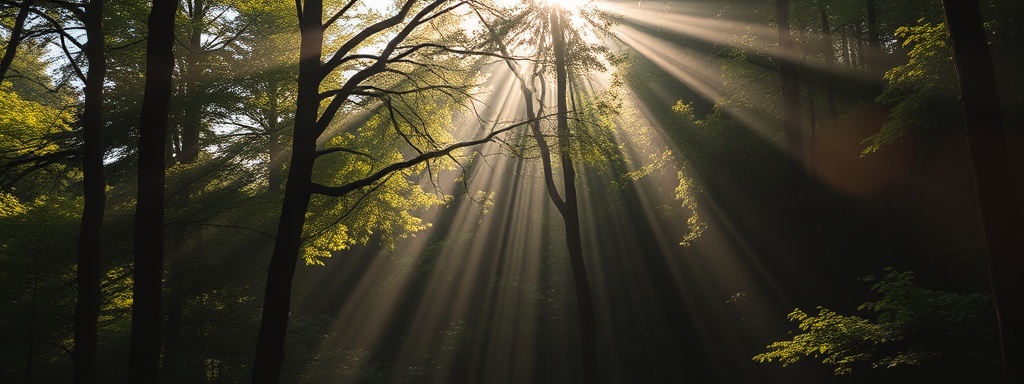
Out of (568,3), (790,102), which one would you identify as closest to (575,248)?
(568,3)

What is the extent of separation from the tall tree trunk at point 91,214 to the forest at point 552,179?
34 mm

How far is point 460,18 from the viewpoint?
11.1m

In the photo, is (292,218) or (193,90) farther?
(193,90)

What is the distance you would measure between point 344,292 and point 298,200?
26103 mm

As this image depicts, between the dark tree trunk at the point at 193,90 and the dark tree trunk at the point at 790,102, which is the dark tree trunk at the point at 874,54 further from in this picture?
the dark tree trunk at the point at 193,90

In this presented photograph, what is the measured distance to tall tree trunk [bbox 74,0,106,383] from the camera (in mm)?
8289

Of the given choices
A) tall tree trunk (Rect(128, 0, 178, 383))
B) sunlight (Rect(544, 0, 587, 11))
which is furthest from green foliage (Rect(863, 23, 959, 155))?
tall tree trunk (Rect(128, 0, 178, 383))

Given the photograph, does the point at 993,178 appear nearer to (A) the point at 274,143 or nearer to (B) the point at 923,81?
(B) the point at 923,81

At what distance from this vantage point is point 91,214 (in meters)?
8.57

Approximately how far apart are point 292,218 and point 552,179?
24.9 feet

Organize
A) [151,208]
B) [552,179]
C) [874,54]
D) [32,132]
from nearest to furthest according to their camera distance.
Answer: [151,208], [32,132], [552,179], [874,54]

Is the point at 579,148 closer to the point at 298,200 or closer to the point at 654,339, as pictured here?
the point at 298,200

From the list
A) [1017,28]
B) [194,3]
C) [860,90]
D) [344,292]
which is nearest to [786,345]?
[1017,28]

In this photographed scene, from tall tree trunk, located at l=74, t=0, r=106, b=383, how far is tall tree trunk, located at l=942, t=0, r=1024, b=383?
32.4 feet
